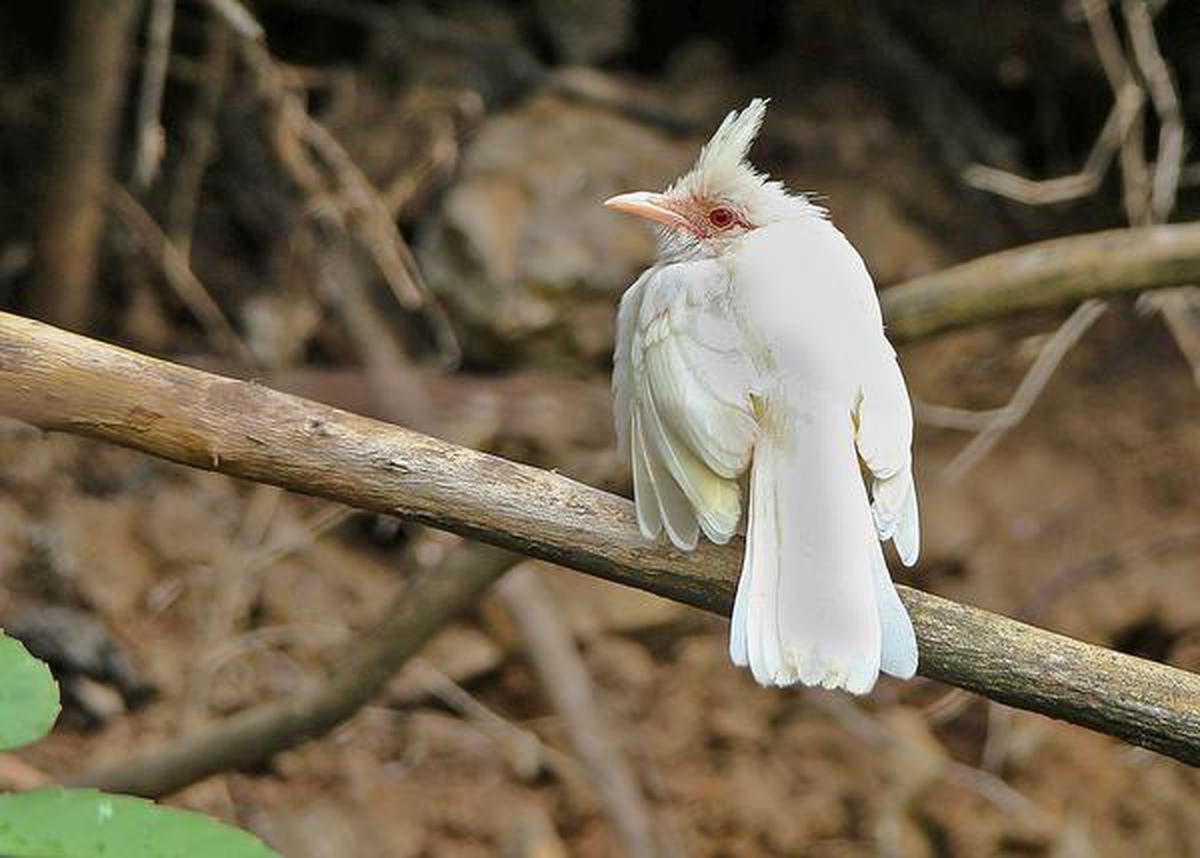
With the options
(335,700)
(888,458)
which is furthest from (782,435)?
(335,700)

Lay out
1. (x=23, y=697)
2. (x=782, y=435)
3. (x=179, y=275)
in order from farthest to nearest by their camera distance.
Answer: (x=179, y=275)
(x=782, y=435)
(x=23, y=697)

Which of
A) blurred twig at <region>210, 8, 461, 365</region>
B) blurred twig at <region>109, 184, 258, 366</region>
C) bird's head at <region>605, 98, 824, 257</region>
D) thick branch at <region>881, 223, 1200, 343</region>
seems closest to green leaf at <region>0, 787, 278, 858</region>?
bird's head at <region>605, 98, 824, 257</region>

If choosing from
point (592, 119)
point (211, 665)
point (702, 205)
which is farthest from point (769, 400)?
point (592, 119)

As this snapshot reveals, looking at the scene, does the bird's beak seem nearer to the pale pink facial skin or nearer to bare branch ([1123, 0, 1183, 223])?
the pale pink facial skin

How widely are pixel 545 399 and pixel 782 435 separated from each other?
8.38ft

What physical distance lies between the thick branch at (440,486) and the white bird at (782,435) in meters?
0.08

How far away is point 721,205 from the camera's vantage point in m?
2.83

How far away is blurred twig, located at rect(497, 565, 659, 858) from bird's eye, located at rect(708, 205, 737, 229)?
1.87 metres

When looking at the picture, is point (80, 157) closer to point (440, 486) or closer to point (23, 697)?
point (440, 486)

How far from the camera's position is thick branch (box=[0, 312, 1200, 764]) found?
215cm

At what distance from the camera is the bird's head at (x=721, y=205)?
111 inches

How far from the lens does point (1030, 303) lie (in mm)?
3389

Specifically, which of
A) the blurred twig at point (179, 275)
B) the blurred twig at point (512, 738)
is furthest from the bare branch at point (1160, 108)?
the blurred twig at point (179, 275)

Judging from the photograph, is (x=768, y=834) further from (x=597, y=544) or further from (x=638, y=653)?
(x=597, y=544)
